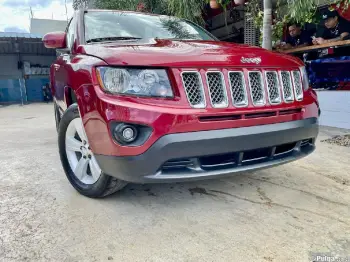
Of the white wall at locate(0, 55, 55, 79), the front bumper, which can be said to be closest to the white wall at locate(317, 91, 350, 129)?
the front bumper

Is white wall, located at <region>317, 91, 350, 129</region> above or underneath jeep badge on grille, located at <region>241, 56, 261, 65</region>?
underneath

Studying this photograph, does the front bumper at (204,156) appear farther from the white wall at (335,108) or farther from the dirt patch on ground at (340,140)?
the white wall at (335,108)

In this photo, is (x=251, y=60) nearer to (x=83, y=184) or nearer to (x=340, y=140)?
(x=83, y=184)

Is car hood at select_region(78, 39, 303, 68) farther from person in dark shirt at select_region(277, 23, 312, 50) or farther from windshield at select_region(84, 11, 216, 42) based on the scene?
person in dark shirt at select_region(277, 23, 312, 50)

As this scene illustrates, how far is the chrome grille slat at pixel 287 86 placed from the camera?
2216mm

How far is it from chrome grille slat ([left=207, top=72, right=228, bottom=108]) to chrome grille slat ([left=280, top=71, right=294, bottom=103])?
57 cm

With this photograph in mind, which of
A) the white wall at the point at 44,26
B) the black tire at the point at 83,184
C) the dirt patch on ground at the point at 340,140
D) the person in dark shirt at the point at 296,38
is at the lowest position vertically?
the dirt patch on ground at the point at 340,140

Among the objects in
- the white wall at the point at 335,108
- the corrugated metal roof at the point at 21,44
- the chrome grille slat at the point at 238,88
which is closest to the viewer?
the chrome grille slat at the point at 238,88

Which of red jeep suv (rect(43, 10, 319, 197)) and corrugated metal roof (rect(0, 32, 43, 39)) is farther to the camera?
corrugated metal roof (rect(0, 32, 43, 39))

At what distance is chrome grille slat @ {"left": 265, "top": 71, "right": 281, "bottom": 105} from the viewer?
6.93 ft

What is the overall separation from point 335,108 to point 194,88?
4.30 metres

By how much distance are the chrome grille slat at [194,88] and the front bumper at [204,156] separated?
19cm

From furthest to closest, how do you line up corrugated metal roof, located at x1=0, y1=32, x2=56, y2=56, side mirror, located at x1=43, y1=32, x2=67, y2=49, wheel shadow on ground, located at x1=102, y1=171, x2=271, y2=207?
corrugated metal roof, located at x1=0, y1=32, x2=56, y2=56
side mirror, located at x1=43, y1=32, x2=67, y2=49
wheel shadow on ground, located at x1=102, y1=171, x2=271, y2=207

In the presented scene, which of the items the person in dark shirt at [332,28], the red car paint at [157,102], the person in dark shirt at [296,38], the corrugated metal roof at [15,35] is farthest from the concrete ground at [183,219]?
the corrugated metal roof at [15,35]
